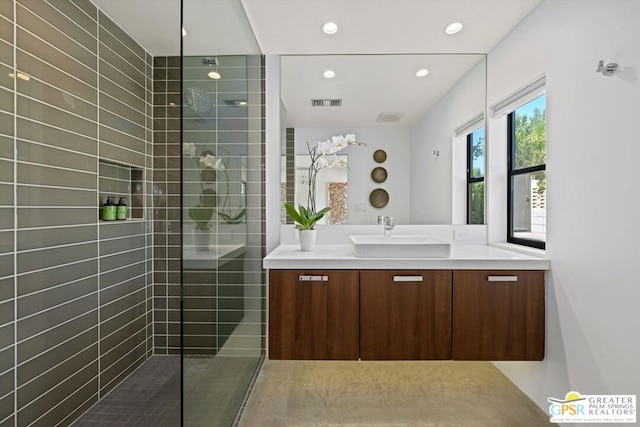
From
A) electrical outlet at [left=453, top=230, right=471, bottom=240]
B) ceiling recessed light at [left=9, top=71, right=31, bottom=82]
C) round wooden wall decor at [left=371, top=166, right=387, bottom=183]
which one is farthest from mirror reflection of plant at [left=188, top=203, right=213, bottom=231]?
electrical outlet at [left=453, top=230, right=471, bottom=240]

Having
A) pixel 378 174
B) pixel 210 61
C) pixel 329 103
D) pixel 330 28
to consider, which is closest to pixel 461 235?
pixel 378 174

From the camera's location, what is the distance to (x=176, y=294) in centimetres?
246

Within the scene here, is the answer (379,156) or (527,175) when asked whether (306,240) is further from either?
(527,175)

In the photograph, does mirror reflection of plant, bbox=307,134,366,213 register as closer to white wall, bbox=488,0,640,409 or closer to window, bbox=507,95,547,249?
window, bbox=507,95,547,249

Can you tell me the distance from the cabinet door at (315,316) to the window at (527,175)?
130cm

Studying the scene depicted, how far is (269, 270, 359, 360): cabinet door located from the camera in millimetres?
1925

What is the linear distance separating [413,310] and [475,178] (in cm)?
133

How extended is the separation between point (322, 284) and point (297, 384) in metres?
0.86

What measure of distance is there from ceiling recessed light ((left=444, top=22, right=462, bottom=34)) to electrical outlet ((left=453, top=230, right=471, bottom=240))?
4.71 feet

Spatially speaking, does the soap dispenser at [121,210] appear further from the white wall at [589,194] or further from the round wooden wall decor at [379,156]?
the white wall at [589,194]

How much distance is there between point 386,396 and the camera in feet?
7.08

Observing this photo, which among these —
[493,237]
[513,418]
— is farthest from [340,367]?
[493,237]

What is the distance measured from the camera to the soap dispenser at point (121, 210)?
2398 mm

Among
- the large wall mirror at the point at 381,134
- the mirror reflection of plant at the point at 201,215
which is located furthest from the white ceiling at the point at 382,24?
the mirror reflection of plant at the point at 201,215
